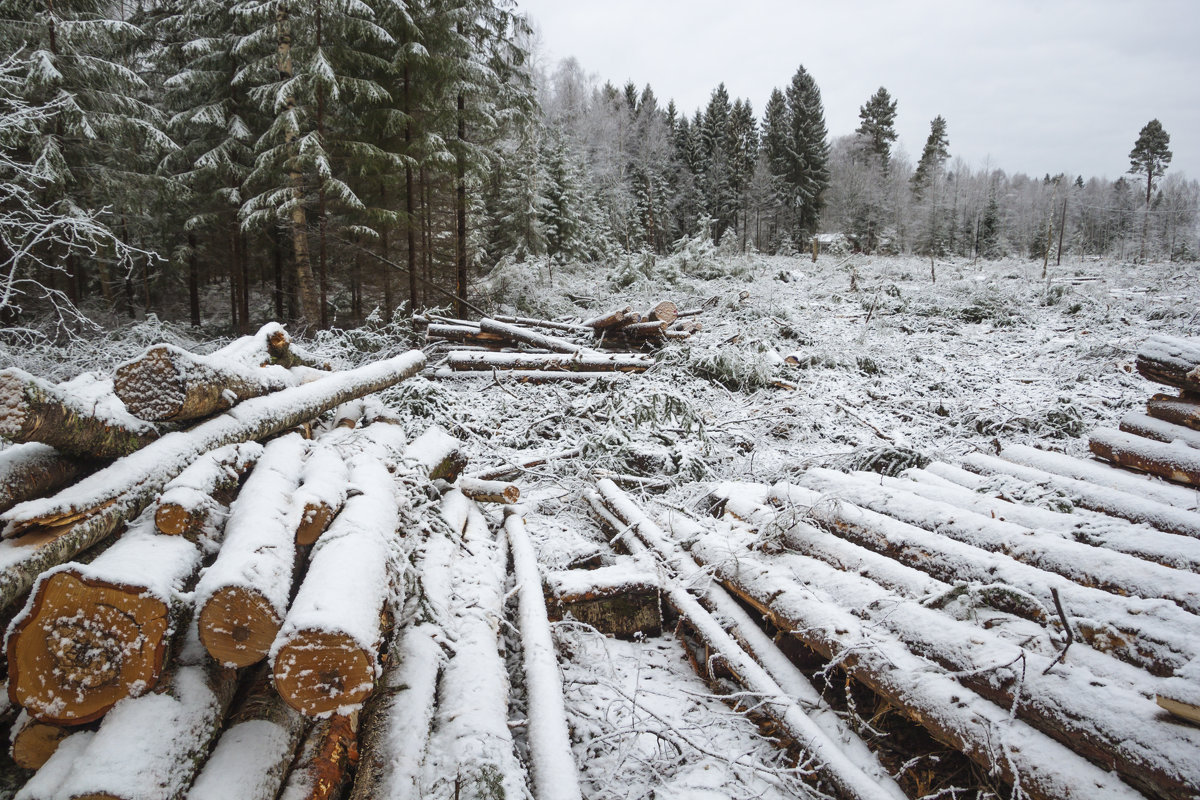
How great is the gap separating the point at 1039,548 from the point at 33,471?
4824mm

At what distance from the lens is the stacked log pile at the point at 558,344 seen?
8711 millimetres

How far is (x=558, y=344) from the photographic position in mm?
9203

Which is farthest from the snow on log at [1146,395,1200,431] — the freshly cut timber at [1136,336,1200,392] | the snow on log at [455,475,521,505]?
the snow on log at [455,475,521,505]

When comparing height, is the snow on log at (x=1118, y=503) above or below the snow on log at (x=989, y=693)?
above

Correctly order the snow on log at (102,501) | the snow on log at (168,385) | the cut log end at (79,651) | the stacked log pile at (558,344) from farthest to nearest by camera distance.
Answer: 1. the stacked log pile at (558,344)
2. the snow on log at (168,385)
3. the snow on log at (102,501)
4. the cut log end at (79,651)

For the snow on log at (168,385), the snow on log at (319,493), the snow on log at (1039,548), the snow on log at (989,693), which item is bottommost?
the snow on log at (989,693)

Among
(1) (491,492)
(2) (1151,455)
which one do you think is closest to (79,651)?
(1) (491,492)

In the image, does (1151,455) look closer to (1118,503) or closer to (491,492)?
(1118,503)

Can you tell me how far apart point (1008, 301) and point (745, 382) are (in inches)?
444

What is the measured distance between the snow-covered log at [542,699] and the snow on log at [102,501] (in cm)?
188

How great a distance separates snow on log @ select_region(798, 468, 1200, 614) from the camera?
2457mm

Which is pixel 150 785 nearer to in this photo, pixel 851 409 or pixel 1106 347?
→ pixel 851 409

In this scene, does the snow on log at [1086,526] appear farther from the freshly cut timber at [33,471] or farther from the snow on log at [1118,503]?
the freshly cut timber at [33,471]

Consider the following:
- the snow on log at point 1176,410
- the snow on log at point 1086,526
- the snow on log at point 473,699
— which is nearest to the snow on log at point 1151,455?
the snow on log at point 1176,410
